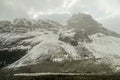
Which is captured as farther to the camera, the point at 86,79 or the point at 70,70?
the point at 70,70

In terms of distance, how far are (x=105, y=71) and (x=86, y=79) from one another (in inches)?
2296

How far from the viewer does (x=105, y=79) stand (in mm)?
143875

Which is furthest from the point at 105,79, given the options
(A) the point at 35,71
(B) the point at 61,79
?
(A) the point at 35,71

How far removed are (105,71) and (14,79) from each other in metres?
91.6

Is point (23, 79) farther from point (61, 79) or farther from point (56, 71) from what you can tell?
point (56, 71)

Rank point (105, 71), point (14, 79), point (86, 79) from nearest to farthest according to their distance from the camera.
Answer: point (86, 79) < point (14, 79) < point (105, 71)

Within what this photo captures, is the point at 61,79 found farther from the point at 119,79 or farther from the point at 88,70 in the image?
the point at 88,70

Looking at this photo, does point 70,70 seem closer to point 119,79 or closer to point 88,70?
point 88,70

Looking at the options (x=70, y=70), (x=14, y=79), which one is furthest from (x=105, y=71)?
(x=14, y=79)

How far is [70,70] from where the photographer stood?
199 metres

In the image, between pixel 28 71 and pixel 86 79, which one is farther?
pixel 28 71

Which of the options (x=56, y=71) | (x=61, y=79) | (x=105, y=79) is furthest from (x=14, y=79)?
(x=105, y=79)

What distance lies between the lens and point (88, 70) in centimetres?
19788

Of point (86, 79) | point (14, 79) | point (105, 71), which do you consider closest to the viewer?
point (86, 79)
